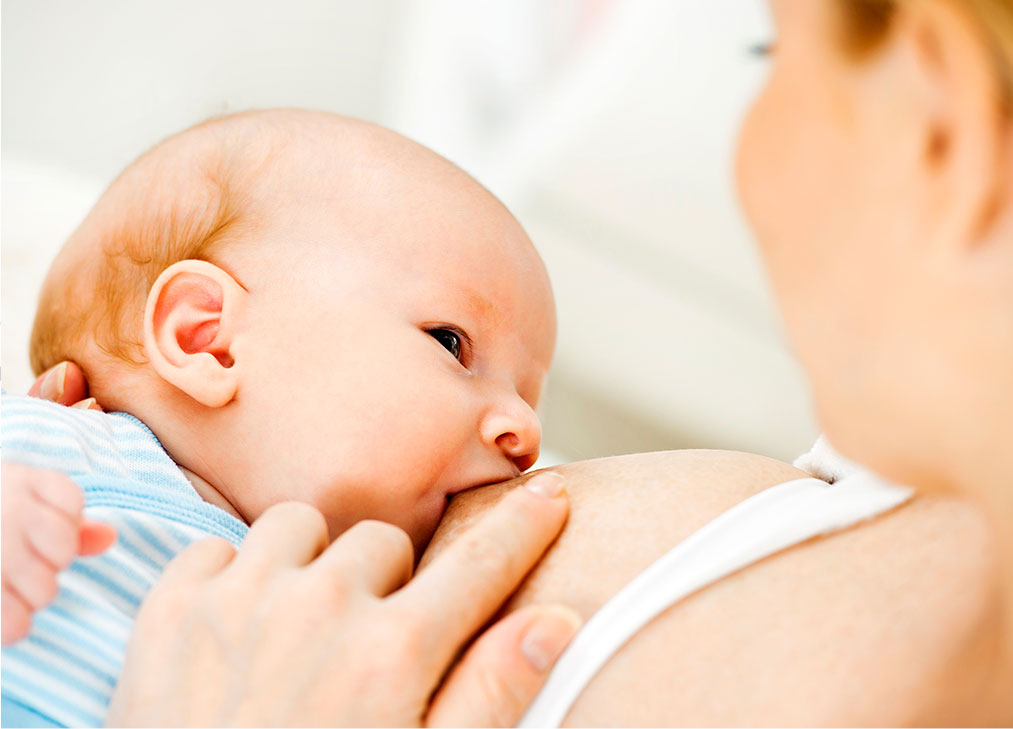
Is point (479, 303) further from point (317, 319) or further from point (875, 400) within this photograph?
point (875, 400)

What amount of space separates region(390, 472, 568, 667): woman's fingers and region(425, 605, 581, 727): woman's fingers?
21 millimetres

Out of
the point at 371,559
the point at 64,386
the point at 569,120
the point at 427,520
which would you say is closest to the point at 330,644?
the point at 371,559

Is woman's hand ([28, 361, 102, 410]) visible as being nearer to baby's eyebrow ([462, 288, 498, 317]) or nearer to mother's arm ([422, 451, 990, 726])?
baby's eyebrow ([462, 288, 498, 317])

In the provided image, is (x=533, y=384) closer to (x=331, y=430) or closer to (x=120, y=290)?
(x=331, y=430)

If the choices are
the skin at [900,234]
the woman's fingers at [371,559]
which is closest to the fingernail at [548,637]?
the woman's fingers at [371,559]

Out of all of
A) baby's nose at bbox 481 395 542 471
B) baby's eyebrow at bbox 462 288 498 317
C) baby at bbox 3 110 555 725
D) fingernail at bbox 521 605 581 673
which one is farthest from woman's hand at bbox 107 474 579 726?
baby's eyebrow at bbox 462 288 498 317

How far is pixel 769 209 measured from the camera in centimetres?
48

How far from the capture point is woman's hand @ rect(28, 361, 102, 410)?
0.99 meters

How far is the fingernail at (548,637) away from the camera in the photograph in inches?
23.7

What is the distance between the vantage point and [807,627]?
58 centimetres

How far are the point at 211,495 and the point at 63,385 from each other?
0.21 meters

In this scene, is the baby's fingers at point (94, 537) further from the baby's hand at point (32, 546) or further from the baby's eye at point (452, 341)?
the baby's eye at point (452, 341)

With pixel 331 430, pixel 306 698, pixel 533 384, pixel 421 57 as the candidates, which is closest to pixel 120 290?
pixel 331 430

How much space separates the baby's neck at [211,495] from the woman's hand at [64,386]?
0.14m
